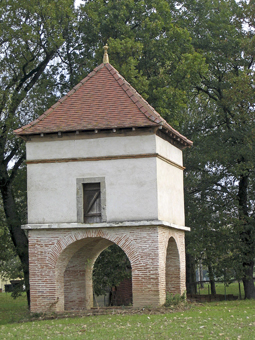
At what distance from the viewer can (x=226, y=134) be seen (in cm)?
2995

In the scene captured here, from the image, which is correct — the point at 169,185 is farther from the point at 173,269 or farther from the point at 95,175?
the point at 173,269

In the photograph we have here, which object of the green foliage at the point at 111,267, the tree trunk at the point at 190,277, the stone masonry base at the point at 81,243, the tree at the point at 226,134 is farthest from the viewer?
the tree trunk at the point at 190,277

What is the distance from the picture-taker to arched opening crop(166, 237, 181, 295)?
2157cm

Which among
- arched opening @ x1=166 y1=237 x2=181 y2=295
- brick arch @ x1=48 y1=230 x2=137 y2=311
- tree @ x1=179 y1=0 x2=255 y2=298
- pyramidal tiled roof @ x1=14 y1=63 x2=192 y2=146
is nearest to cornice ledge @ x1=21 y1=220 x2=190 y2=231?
brick arch @ x1=48 y1=230 x2=137 y2=311

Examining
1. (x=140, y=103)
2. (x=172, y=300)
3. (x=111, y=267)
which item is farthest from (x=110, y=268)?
(x=140, y=103)

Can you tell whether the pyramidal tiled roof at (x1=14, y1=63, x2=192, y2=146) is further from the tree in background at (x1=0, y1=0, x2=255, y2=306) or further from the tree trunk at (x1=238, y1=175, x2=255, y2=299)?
the tree trunk at (x1=238, y1=175, x2=255, y2=299)

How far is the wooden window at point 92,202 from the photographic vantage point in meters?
19.7

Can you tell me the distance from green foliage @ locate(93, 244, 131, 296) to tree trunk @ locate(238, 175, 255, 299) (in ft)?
20.8

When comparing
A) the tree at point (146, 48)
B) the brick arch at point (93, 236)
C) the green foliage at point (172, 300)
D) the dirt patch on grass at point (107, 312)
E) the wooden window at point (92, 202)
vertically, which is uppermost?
the tree at point (146, 48)

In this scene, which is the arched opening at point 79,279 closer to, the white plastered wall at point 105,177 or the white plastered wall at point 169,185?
the white plastered wall at point 105,177

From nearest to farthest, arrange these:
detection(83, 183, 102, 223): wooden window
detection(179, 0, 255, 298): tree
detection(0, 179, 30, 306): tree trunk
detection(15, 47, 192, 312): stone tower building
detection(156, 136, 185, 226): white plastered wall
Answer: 1. detection(15, 47, 192, 312): stone tower building
2. detection(83, 183, 102, 223): wooden window
3. detection(156, 136, 185, 226): white plastered wall
4. detection(0, 179, 30, 306): tree trunk
5. detection(179, 0, 255, 298): tree

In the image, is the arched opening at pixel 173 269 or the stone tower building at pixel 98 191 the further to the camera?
the arched opening at pixel 173 269

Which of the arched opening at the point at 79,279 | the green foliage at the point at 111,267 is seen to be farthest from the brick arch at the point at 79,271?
the green foliage at the point at 111,267

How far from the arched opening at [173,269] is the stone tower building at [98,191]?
158 centimetres
